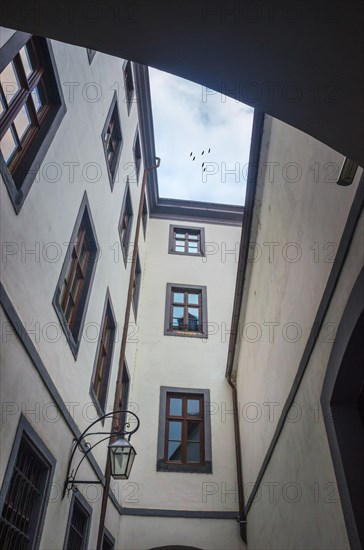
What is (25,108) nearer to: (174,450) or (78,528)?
(78,528)

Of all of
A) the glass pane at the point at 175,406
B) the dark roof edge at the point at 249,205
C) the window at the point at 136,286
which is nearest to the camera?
the dark roof edge at the point at 249,205

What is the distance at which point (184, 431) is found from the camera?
10.4 meters

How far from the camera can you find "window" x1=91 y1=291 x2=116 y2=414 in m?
7.57

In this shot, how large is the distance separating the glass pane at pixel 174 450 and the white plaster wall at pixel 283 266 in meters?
1.45

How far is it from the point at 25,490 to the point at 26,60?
14.0ft

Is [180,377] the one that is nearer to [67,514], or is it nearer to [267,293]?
[267,293]

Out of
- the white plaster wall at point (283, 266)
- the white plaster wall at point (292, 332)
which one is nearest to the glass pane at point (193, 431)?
the white plaster wall at point (283, 266)

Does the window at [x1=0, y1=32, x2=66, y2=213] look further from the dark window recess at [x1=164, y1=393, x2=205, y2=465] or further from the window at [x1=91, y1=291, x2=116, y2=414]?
the dark window recess at [x1=164, y1=393, x2=205, y2=465]

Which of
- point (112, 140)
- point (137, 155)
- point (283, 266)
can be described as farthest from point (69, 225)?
point (137, 155)

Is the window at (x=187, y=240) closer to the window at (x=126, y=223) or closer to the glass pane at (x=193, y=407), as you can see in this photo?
the window at (x=126, y=223)

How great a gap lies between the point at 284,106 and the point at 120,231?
717 cm

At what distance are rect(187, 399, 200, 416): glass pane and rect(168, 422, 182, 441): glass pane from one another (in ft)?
1.24

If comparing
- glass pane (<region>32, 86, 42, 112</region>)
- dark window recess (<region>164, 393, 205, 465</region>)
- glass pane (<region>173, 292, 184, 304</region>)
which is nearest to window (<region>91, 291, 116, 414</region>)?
dark window recess (<region>164, 393, 205, 465</region>)

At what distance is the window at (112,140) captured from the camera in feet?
26.8
